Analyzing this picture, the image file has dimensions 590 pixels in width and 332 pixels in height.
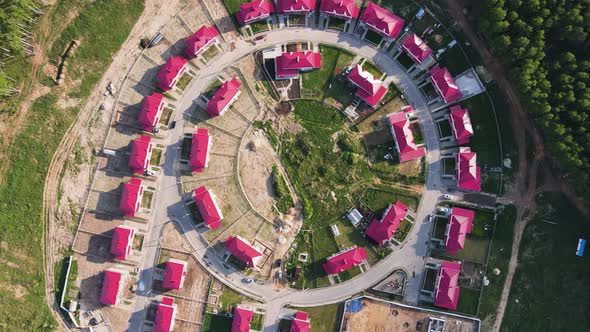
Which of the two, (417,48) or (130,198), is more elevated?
(417,48)

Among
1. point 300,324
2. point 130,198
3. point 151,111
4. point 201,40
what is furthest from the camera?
point 201,40

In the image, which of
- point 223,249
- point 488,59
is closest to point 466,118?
point 488,59

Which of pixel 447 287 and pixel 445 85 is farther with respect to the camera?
pixel 445 85

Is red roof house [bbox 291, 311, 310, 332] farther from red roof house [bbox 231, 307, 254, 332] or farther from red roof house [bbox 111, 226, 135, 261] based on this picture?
red roof house [bbox 111, 226, 135, 261]

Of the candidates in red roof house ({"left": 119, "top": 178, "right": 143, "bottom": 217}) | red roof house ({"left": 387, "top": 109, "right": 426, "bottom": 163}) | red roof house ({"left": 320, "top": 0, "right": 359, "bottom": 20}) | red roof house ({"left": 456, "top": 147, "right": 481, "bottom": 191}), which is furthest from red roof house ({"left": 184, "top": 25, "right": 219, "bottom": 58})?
red roof house ({"left": 456, "top": 147, "right": 481, "bottom": 191})

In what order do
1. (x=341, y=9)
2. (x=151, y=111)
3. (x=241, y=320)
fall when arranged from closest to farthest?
(x=241, y=320)
(x=151, y=111)
(x=341, y=9)

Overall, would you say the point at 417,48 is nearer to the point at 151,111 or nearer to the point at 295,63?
the point at 295,63

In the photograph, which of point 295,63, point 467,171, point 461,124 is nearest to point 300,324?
point 467,171

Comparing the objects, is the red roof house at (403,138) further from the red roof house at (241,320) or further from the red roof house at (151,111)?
the red roof house at (151,111)

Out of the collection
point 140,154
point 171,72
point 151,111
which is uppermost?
point 171,72
